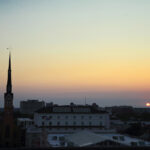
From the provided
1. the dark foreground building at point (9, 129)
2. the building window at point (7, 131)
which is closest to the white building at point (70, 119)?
the dark foreground building at point (9, 129)

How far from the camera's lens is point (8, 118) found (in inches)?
2370

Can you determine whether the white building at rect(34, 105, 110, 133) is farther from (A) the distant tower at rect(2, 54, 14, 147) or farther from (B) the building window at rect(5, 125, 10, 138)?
(B) the building window at rect(5, 125, 10, 138)

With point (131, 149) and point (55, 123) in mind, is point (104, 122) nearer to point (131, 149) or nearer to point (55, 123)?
point (55, 123)

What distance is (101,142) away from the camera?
31.6m

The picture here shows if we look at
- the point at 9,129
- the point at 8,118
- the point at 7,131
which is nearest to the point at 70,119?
the point at 8,118

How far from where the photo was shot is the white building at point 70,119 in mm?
69438

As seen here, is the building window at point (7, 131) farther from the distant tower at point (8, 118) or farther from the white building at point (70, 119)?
the white building at point (70, 119)

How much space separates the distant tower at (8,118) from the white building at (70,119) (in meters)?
10.1

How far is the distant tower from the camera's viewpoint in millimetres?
58125

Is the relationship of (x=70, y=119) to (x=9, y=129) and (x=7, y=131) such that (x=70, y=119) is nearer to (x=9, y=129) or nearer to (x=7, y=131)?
(x=9, y=129)

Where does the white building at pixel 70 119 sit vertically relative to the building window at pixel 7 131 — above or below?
above

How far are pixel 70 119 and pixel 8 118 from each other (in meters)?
16.7

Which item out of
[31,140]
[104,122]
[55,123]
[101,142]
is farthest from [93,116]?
[101,142]

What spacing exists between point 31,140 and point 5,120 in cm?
793
